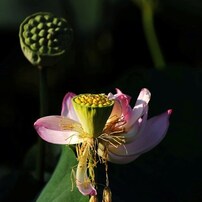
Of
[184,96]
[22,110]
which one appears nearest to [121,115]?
[184,96]

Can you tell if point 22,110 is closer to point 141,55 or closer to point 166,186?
point 141,55

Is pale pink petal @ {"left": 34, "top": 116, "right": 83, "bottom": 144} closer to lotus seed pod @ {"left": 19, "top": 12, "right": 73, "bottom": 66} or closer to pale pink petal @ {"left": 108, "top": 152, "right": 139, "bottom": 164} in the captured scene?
pale pink petal @ {"left": 108, "top": 152, "right": 139, "bottom": 164}

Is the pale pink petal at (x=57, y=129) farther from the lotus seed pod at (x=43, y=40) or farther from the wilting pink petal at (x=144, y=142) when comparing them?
the lotus seed pod at (x=43, y=40)

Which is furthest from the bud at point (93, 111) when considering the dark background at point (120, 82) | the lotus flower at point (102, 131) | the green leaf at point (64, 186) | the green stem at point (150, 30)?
the green stem at point (150, 30)

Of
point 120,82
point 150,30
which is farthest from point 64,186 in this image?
point 150,30

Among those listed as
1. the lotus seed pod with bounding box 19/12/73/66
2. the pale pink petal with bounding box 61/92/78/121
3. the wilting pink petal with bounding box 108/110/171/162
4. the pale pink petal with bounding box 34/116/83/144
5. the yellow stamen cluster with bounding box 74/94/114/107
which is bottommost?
the wilting pink petal with bounding box 108/110/171/162

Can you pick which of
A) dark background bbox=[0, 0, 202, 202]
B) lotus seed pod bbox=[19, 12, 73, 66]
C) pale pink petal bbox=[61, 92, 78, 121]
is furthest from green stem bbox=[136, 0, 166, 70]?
pale pink petal bbox=[61, 92, 78, 121]
